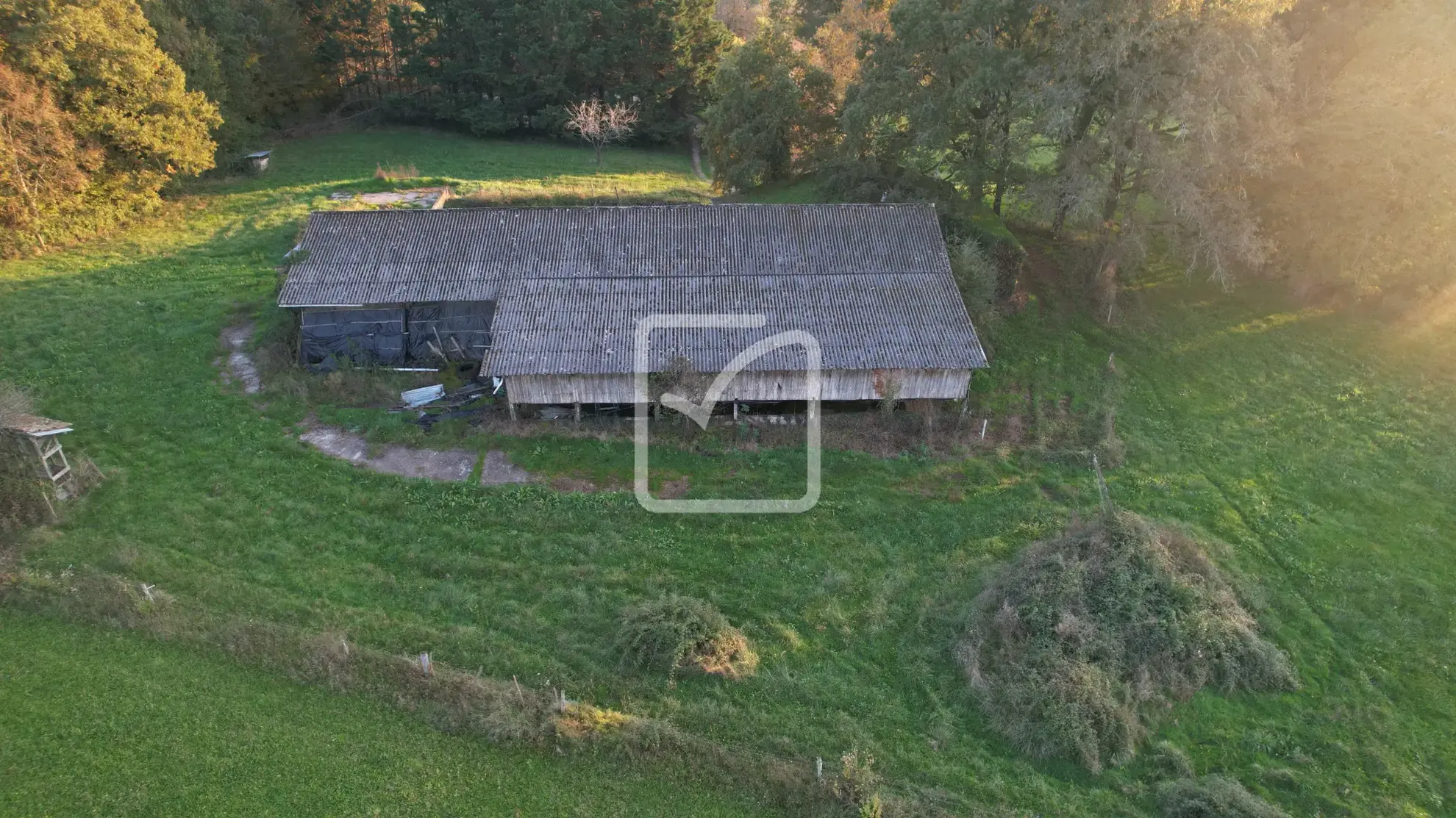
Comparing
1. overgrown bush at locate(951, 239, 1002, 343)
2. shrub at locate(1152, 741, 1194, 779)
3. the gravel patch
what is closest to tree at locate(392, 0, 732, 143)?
overgrown bush at locate(951, 239, 1002, 343)

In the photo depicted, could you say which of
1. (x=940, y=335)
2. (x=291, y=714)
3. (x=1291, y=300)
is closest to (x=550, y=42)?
(x=940, y=335)

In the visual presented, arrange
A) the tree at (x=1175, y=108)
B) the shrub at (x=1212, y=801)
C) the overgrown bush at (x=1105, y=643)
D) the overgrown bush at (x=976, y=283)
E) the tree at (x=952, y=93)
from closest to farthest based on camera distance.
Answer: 1. the shrub at (x=1212, y=801)
2. the overgrown bush at (x=1105, y=643)
3. the tree at (x=1175, y=108)
4. the overgrown bush at (x=976, y=283)
5. the tree at (x=952, y=93)

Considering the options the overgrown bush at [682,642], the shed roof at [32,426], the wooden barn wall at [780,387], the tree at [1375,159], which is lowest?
the overgrown bush at [682,642]

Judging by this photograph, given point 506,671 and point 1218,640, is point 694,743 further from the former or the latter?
point 1218,640

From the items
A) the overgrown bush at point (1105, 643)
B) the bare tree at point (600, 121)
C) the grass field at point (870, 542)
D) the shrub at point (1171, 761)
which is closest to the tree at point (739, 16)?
the bare tree at point (600, 121)

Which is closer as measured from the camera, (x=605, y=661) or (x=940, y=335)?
(x=605, y=661)

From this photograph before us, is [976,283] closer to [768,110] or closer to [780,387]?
[780,387]

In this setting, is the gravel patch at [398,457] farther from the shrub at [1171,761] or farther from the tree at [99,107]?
the tree at [99,107]
